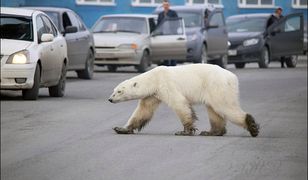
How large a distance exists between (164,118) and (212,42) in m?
4.04

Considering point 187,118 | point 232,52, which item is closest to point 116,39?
point 187,118

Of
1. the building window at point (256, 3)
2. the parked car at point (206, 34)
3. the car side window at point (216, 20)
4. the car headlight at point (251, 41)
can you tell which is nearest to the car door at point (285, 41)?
the parked car at point (206, 34)

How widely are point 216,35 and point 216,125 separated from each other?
959cm

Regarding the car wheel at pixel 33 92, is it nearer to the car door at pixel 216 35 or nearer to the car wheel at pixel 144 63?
the car wheel at pixel 144 63

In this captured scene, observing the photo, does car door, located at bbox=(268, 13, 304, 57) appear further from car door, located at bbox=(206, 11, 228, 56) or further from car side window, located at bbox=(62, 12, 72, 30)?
car side window, located at bbox=(62, 12, 72, 30)

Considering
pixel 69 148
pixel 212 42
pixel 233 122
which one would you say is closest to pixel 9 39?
pixel 69 148

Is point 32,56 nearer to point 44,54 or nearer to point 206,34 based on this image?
point 44,54

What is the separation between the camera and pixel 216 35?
21031mm

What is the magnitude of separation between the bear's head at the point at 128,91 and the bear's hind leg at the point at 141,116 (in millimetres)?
354

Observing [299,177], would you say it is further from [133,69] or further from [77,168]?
[133,69]

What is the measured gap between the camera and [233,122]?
36.6ft

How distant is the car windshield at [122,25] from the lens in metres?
11.4

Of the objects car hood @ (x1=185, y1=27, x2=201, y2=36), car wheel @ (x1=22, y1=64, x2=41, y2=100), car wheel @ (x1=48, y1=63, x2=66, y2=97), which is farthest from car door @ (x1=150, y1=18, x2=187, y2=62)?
car hood @ (x1=185, y1=27, x2=201, y2=36)

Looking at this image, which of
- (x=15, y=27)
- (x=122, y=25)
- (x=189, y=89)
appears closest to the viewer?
(x=189, y=89)
